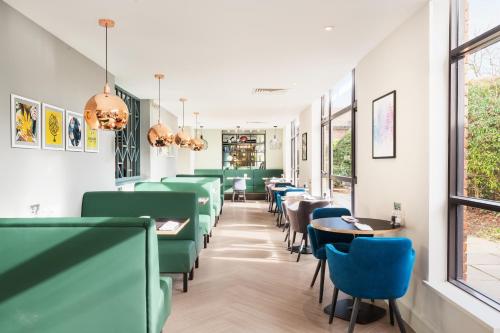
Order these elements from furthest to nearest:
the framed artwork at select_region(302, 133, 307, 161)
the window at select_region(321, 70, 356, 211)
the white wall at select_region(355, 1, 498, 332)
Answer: the framed artwork at select_region(302, 133, 307, 161), the window at select_region(321, 70, 356, 211), the white wall at select_region(355, 1, 498, 332)

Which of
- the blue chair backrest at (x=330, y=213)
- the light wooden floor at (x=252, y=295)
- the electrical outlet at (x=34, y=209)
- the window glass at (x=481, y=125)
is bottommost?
the light wooden floor at (x=252, y=295)

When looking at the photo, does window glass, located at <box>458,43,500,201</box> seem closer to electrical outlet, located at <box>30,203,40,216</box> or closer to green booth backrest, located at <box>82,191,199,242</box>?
green booth backrest, located at <box>82,191,199,242</box>

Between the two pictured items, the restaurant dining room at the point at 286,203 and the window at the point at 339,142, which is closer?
the restaurant dining room at the point at 286,203

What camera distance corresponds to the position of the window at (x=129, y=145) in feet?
22.5

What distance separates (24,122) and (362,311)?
3.55 metres

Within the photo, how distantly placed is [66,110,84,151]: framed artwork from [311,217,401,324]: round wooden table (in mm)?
2931

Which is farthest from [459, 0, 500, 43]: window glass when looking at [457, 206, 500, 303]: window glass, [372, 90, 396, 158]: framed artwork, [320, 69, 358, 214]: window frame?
[320, 69, 358, 214]: window frame

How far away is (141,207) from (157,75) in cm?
230

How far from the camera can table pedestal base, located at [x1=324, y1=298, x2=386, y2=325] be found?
3.27 metres

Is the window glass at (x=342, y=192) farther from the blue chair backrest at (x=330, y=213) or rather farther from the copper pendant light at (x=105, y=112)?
the copper pendant light at (x=105, y=112)

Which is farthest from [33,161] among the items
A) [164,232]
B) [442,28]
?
[442,28]

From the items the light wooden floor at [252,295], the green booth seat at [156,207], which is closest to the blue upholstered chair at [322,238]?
the light wooden floor at [252,295]

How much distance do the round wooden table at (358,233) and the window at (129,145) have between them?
435cm

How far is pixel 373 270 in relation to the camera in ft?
8.83
